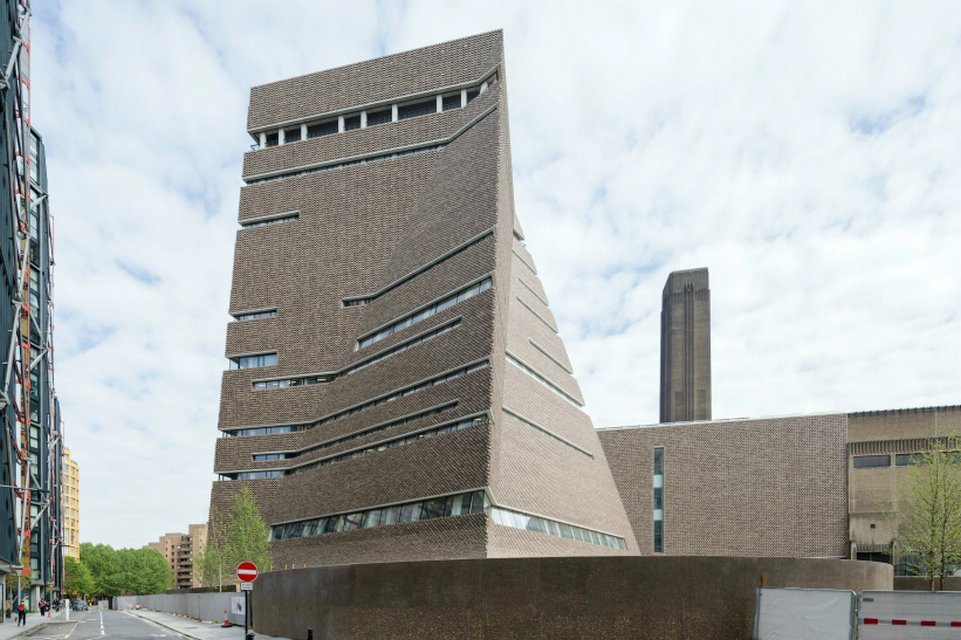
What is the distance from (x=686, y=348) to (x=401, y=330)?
54.5 meters

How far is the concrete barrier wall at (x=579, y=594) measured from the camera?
19.7 meters

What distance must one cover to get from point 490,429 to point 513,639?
19.5m

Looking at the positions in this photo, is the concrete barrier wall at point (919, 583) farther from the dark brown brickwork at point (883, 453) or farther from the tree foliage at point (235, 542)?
the tree foliage at point (235, 542)

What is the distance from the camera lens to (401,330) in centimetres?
5516

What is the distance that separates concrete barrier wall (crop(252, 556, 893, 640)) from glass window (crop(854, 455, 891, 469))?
36.9 meters

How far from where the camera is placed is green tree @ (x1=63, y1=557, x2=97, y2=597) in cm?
17812

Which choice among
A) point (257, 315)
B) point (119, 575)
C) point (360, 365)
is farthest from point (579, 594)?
point (119, 575)

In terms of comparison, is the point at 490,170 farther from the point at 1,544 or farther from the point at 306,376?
the point at 1,544

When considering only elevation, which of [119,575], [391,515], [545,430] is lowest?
[119,575]

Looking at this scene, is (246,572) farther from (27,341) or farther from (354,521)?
(27,341)

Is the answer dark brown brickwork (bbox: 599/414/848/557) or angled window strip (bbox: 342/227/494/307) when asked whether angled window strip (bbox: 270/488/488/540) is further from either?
dark brown brickwork (bbox: 599/414/848/557)

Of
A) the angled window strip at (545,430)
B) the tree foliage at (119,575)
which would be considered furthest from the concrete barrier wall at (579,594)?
the tree foliage at (119,575)

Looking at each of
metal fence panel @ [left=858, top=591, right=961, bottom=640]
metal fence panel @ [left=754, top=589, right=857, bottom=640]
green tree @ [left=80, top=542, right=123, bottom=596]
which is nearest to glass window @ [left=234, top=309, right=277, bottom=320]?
metal fence panel @ [left=754, top=589, right=857, bottom=640]

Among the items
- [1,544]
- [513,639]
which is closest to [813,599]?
[513,639]
